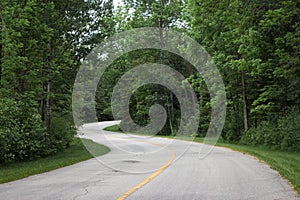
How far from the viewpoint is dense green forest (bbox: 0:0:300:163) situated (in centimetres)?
1616

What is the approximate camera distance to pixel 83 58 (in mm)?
23359

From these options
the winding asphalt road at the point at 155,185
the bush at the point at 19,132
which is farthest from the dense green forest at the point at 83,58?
the winding asphalt road at the point at 155,185

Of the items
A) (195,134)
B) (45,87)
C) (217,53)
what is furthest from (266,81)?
(45,87)

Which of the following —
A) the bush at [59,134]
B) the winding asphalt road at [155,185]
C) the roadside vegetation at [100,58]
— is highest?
the roadside vegetation at [100,58]

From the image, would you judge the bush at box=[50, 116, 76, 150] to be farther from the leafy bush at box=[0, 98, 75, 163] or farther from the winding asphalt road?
the winding asphalt road

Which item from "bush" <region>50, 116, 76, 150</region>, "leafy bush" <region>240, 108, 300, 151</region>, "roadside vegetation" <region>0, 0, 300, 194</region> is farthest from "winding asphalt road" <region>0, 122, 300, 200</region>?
"leafy bush" <region>240, 108, 300, 151</region>

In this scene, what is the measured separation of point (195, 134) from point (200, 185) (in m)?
27.9

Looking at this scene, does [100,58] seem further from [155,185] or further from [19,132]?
[155,185]

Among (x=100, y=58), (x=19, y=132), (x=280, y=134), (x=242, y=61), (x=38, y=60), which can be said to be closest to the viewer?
(x=19, y=132)

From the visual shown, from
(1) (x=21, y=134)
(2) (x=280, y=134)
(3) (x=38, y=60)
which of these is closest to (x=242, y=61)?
(2) (x=280, y=134)

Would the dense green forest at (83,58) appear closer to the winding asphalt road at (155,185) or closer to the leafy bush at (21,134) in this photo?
the leafy bush at (21,134)

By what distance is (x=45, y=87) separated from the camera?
2275cm

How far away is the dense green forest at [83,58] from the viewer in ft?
53.0

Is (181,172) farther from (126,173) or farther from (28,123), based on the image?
(28,123)
